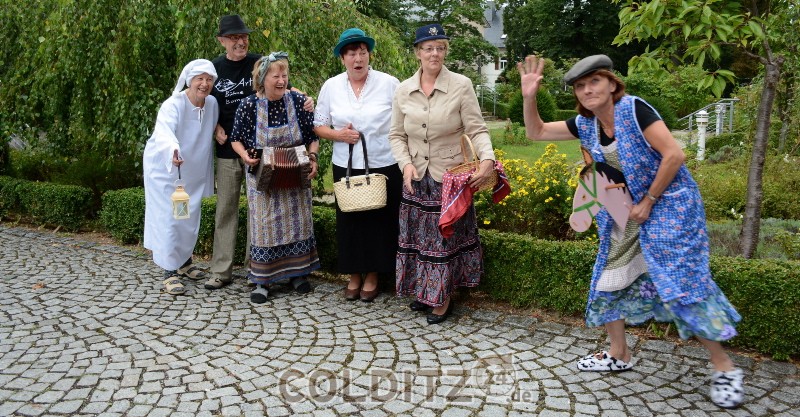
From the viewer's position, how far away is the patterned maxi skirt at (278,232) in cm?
538

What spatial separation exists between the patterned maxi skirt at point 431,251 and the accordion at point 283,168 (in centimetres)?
91

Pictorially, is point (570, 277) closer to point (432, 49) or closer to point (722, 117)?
point (432, 49)

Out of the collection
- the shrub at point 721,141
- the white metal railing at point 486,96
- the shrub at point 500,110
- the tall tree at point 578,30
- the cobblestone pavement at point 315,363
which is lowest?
the cobblestone pavement at point 315,363

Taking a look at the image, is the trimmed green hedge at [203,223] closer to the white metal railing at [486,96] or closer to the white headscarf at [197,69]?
the white headscarf at [197,69]

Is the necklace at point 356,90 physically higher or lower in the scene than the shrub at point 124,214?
higher

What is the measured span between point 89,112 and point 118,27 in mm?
1227

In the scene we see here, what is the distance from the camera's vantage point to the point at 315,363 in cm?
418

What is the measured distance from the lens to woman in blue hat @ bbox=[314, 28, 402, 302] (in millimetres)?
5090

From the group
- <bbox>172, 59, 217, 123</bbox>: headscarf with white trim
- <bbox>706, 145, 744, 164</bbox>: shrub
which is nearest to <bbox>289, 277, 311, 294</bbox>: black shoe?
<bbox>172, 59, 217, 123</bbox>: headscarf with white trim

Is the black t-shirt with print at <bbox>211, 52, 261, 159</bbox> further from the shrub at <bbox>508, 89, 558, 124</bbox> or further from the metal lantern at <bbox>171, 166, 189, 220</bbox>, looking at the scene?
the shrub at <bbox>508, 89, 558, 124</bbox>

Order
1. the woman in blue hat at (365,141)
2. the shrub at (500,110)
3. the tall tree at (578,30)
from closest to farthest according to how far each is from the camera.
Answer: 1. the woman in blue hat at (365,141)
2. the shrub at (500,110)
3. the tall tree at (578,30)

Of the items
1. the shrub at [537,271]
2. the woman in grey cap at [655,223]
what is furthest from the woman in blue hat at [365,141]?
the woman in grey cap at [655,223]

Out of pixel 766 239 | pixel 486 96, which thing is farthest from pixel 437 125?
pixel 486 96

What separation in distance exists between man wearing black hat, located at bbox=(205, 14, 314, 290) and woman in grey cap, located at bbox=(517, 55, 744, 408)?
2.89 m
